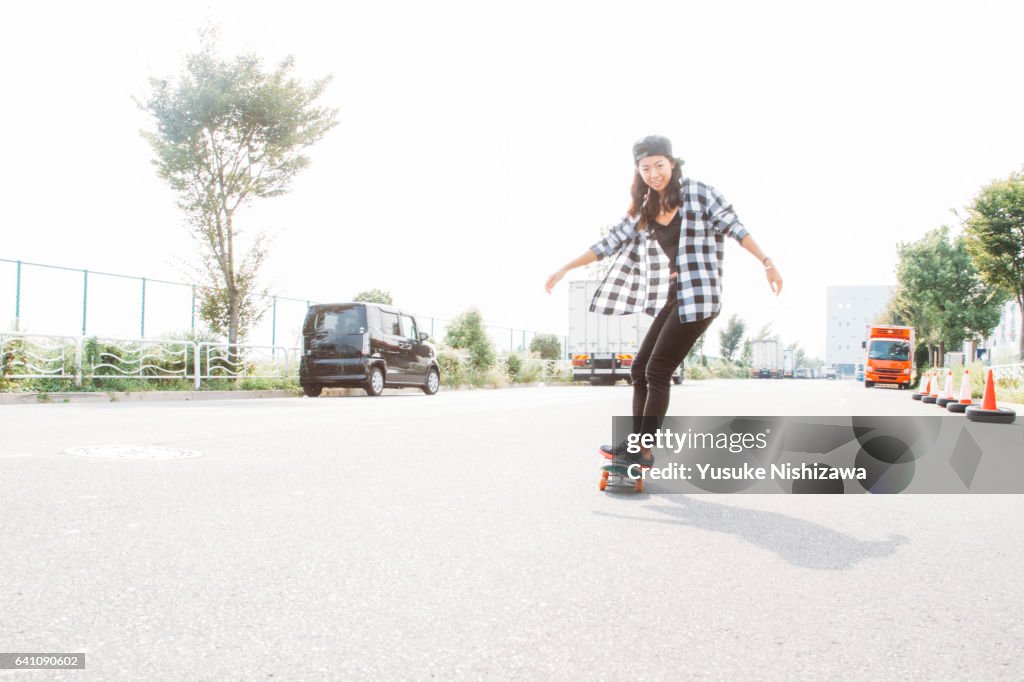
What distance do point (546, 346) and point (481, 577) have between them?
39.1 meters

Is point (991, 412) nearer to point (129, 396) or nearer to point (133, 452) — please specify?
A: point (133, 452)

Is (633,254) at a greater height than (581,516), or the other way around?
(633,254)

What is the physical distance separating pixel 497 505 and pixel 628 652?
7.17ft

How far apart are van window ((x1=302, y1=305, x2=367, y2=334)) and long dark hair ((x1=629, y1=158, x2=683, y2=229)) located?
42.0 feet

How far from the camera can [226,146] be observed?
21.4 m

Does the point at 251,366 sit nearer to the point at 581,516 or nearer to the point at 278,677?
the point at 581,516

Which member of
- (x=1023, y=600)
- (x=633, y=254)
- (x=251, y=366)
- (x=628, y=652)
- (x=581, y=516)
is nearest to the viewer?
(x=628, y=652)

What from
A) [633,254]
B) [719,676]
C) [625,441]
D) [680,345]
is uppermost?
[633,254]

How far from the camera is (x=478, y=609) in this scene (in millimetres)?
2646

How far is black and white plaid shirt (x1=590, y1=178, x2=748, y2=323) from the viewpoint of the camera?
4574 millimetres

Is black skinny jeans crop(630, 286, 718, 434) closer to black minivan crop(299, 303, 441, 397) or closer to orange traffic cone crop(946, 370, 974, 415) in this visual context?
orange traffic cone crop(946, 370, 974, 415)

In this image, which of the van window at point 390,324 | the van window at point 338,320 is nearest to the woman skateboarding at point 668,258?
the van window at point 338,320

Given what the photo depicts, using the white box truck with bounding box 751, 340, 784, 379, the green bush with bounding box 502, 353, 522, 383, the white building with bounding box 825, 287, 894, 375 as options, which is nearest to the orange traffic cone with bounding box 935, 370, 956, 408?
the green bush with bounding box 502, 353, 522, 383

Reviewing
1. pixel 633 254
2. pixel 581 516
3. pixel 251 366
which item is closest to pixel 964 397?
pixel 633 254
